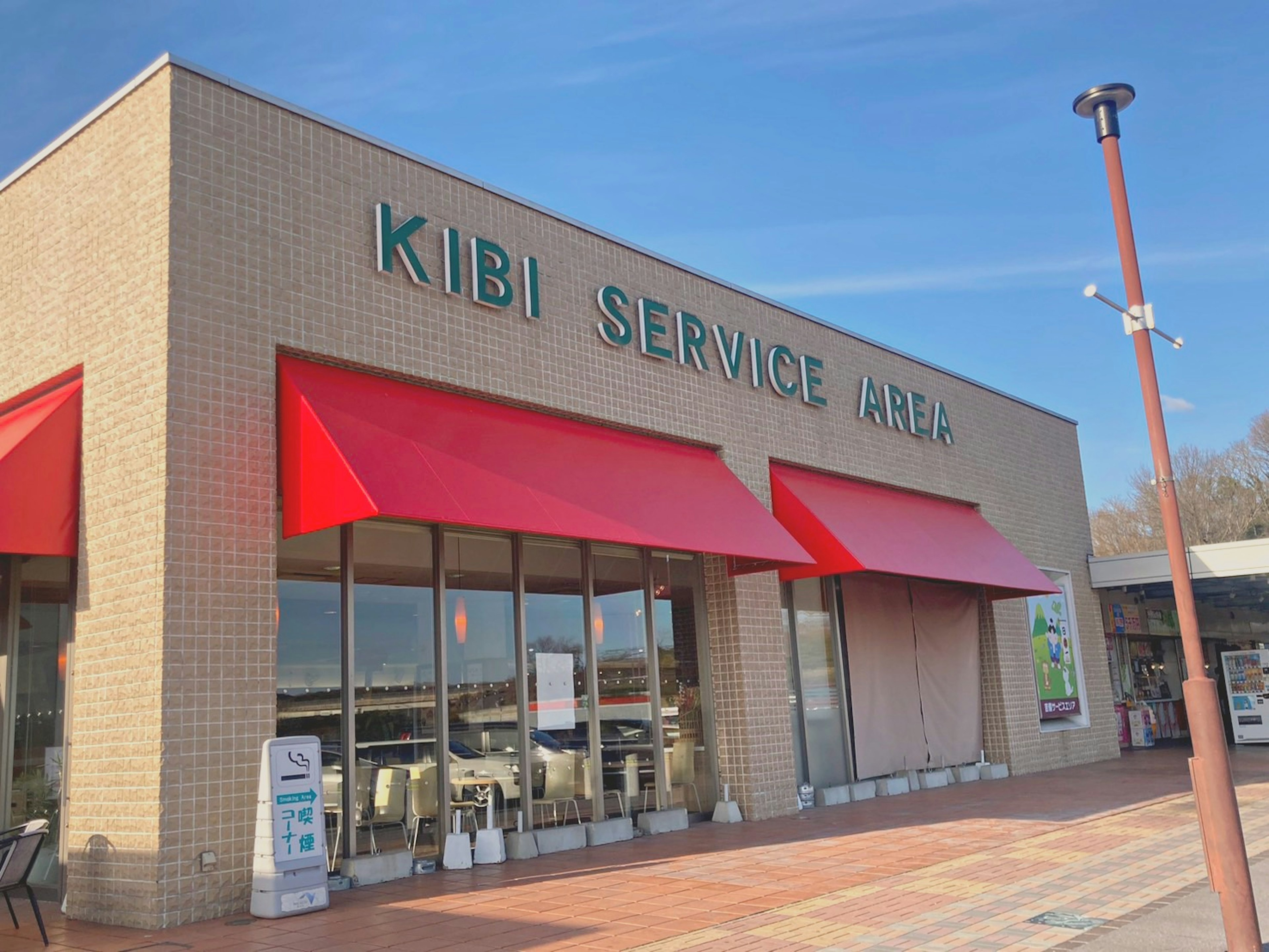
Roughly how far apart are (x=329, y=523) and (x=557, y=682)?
13.1 ft

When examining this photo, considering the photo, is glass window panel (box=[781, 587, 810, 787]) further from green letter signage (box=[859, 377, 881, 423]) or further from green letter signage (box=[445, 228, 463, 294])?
green letter signage (box=[445, 228, 463, 294])

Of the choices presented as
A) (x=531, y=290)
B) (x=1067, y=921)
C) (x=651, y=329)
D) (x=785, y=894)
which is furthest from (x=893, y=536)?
(x=1067, y=921)

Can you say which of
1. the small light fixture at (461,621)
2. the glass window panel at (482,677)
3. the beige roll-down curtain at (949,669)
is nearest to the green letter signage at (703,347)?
the glass window panel at (482,677)

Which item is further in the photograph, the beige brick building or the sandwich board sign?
the beige brick building

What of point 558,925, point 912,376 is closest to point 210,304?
point 558,925

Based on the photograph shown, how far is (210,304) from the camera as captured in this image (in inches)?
353

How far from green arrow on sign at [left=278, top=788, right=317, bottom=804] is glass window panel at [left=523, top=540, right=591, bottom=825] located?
3229mm

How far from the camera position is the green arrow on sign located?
27.1ft

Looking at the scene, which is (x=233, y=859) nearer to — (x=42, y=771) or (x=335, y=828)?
(x=335, y=828)

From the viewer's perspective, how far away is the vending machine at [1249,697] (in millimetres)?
23953

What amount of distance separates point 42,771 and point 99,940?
281 centimetres

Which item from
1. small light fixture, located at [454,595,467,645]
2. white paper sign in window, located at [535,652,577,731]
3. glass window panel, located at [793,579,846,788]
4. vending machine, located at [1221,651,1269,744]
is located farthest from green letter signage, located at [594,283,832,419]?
vending machine, located at [1221,651,1269,744]

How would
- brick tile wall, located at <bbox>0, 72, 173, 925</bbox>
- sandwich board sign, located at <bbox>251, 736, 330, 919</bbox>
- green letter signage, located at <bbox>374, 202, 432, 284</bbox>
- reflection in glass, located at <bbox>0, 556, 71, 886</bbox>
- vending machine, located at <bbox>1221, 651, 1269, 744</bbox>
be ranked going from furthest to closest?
vending machine, located at <bbox>1221, 651, 1269, 744</bbox>
green letter signage, located at <bbox>374, 202, 432, 284</bbox>
reflection in glass, located at <bbox>0, 556, 71, 886</bbox>
brick tile wall, located at <bbox>0, 72, 173, 925</bbox>
sandwich board sign, located at <bbox>251, 736, 330, 919</bbox>

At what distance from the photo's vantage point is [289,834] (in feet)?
26.9
